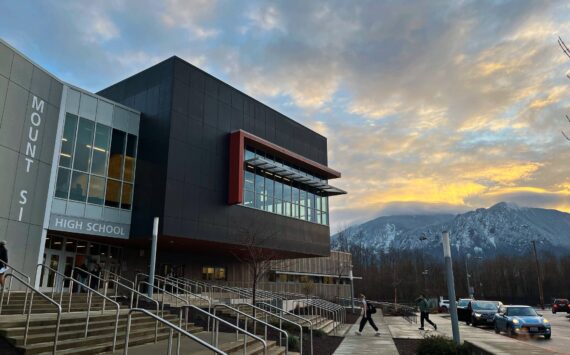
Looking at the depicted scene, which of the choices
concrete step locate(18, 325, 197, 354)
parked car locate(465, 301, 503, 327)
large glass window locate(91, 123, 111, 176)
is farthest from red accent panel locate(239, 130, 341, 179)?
concrete step locate(18, 325, 197, 354)

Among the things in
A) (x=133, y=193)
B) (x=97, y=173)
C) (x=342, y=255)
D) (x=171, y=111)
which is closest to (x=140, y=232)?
(x=133, y=193)

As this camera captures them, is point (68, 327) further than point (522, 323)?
No

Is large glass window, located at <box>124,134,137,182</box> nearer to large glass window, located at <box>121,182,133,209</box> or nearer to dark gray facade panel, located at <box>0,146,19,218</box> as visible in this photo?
large glass window, located at <box>121,182,133,209</box>

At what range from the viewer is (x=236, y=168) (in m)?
26.3

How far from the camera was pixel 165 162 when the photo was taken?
22922mm

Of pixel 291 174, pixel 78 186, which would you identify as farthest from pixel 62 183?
pixel 291 174

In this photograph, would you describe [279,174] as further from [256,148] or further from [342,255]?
[342,255]

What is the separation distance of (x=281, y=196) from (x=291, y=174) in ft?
6.01

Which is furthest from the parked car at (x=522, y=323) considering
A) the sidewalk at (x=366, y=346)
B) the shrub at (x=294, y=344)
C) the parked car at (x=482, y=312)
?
the shrub at (x=294, y=344)

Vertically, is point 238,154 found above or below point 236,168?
above

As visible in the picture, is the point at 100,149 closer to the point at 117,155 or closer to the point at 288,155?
the point at 117,155

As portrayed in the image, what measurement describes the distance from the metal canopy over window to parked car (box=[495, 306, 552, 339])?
53.7 feet

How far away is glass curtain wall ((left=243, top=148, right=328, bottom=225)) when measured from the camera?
95.4 feet

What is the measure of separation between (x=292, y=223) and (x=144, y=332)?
2157 centimetres
